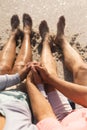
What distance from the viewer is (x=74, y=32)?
2818 mm

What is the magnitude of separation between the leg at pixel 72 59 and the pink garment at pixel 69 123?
0.34 m

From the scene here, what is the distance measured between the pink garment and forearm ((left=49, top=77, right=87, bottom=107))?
12 centimetres

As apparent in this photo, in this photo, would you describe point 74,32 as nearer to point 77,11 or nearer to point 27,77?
point 77,11

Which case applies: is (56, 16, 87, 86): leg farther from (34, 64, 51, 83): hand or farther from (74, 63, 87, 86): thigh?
(34, 64, 51, 83): hand

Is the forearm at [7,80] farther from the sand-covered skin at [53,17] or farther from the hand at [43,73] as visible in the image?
the sand-covered skin at [53,17]

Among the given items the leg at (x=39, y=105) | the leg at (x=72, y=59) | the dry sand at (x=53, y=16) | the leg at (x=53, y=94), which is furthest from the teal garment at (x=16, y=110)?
the dry sand at (x=53, y=16)

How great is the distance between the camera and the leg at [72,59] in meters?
2.25

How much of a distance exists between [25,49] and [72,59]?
1.17 ft

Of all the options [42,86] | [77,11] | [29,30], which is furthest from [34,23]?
[42,86]

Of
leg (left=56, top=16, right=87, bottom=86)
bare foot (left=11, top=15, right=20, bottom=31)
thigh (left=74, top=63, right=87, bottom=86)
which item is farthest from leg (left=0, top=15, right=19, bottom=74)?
thigh (left=74, top=63, right=87, bottom=86)

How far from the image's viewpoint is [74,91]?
81.2 inches

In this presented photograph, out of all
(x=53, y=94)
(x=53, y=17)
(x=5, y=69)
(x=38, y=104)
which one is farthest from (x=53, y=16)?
(x=38, y=104)

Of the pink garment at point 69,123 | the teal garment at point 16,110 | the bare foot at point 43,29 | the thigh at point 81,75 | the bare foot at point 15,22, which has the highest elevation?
the bare foot at point 15,22

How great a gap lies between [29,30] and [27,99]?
0.75 metres
